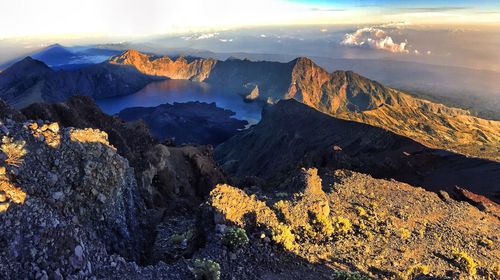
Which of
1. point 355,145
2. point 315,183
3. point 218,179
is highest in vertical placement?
point 315,183

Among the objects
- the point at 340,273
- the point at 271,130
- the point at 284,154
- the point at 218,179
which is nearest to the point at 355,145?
the point at 284,154

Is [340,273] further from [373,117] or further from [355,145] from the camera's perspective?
[373,117]

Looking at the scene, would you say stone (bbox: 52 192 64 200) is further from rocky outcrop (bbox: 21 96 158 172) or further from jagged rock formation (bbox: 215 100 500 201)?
jagged rock formation (bbox: 215 100 500 201)

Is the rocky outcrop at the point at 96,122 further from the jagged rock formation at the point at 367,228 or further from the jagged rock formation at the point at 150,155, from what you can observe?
the jagged rock formation at the point at 367,228

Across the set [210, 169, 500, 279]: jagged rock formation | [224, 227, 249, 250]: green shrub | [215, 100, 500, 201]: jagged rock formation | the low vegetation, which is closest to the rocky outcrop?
[215, 100, 500, 201]: jagged rock formation

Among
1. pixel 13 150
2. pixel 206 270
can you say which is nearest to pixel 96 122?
pixel 13 150
